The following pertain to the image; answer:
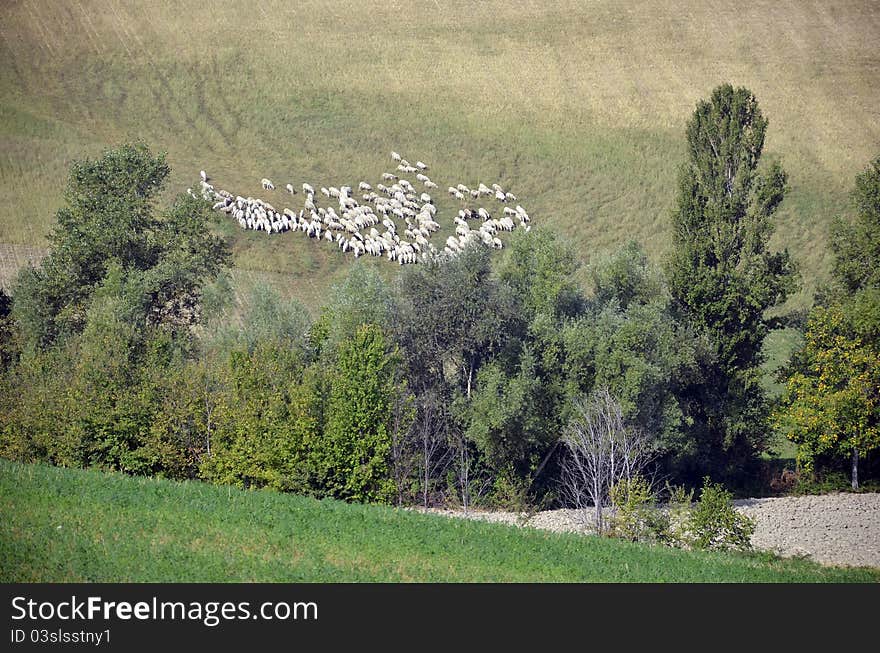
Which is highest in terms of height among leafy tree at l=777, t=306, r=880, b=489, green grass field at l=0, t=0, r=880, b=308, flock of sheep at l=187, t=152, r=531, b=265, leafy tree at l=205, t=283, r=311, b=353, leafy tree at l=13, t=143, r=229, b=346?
green grass field at l=0, t=0, r=880, b=308

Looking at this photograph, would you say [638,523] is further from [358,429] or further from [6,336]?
[6,336]

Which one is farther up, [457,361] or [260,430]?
[457,361]

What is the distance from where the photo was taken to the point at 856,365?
47125mm

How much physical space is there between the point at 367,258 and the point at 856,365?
4248cm

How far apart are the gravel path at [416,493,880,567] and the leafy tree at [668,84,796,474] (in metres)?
4.48

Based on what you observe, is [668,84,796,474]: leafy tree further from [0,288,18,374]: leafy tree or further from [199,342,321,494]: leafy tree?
[0,288,18,374]: leafy tree

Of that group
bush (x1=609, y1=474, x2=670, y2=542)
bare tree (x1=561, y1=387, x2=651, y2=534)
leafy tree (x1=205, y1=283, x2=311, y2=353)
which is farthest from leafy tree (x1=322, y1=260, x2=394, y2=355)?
bush (x1=609, y1=474, x2=670, y2=542)

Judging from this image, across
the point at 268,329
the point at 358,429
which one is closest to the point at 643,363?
the point at 358,429

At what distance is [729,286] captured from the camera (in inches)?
1912

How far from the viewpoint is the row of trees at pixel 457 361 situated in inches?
1528

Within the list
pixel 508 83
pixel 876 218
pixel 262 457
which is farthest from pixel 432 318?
pixel 508 83

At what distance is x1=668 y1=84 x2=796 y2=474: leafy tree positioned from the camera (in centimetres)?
4838

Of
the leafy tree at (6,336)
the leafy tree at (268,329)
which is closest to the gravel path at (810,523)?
the leafy tree at (268,329)

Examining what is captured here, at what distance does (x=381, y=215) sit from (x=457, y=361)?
155ft
